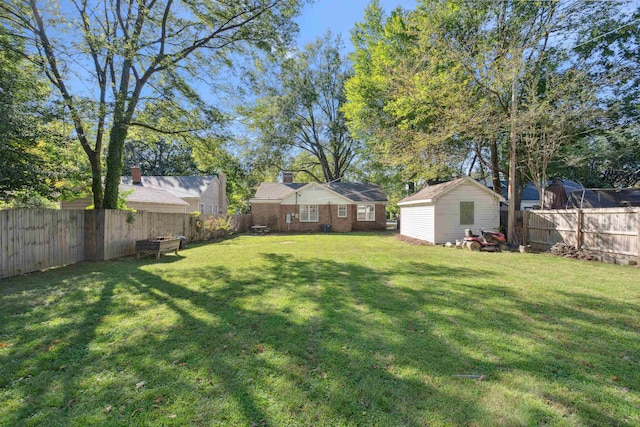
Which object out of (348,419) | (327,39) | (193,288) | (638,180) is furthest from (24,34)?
(638,180)

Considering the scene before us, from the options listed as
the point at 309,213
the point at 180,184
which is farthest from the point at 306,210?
the point at 180,184

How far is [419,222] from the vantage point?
1639cm

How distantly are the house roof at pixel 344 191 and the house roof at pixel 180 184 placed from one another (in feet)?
16.2

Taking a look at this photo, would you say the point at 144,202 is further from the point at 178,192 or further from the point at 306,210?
the point at 306,210

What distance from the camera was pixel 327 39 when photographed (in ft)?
108

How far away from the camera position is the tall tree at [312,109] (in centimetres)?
3175

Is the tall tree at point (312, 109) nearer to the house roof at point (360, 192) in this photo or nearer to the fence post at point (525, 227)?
the house roof at point (360, 192)

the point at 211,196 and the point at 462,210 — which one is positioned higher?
the point at 211,196

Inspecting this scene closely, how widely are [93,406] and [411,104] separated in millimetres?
17725

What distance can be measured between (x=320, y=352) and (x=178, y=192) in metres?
24.9

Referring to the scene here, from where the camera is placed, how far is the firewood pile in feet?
32.3

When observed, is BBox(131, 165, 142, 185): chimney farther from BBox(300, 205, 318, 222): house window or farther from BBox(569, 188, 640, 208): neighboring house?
BBox(569, 188, 640, 208): neighboring house

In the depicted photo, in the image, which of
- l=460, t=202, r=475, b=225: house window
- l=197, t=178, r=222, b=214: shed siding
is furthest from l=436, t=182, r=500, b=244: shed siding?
l=197, t=178, r=222, b=214: shed siding

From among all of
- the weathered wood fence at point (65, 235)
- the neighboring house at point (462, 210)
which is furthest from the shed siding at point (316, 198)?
the weathered wood fence at point (65, 235)
